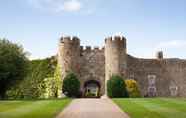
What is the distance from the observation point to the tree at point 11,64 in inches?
1701

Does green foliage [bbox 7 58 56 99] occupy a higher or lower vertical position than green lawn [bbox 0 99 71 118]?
higher

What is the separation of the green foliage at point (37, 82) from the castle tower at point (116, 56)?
723cm

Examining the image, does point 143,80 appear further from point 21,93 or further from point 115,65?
point 21,93

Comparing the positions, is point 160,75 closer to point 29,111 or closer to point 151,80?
point 151,80

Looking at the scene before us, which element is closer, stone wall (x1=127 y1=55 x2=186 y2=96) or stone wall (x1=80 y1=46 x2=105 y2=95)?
stone wall (x1=80 y1=46 x2=105 y2=95)

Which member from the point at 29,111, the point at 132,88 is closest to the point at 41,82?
the point at 132,88

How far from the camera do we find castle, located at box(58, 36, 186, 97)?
50.6 m

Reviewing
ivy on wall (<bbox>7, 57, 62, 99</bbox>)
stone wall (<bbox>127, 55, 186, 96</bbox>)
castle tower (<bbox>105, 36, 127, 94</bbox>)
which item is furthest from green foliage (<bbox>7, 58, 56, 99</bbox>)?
stone wall (<bbox>127, 55, 186, 96</bbox>)

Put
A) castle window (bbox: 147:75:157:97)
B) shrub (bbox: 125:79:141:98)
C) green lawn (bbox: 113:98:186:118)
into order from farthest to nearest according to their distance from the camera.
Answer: castle window (bbox: 147:75:157:97) → shrub (bbox: 125:79:141:98) → green lawn (bbox: 113:98:186:118)

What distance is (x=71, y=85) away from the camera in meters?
48.4

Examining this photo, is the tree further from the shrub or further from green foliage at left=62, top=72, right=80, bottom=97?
the shrub

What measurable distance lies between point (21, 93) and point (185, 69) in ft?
68.9

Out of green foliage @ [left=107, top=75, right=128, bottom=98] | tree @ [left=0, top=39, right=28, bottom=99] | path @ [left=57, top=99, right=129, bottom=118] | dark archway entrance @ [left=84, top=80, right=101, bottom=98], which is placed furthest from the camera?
dark archway entrance @ [left=84, top=80, right=101, bottom=98]

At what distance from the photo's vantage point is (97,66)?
5259 centimetres
